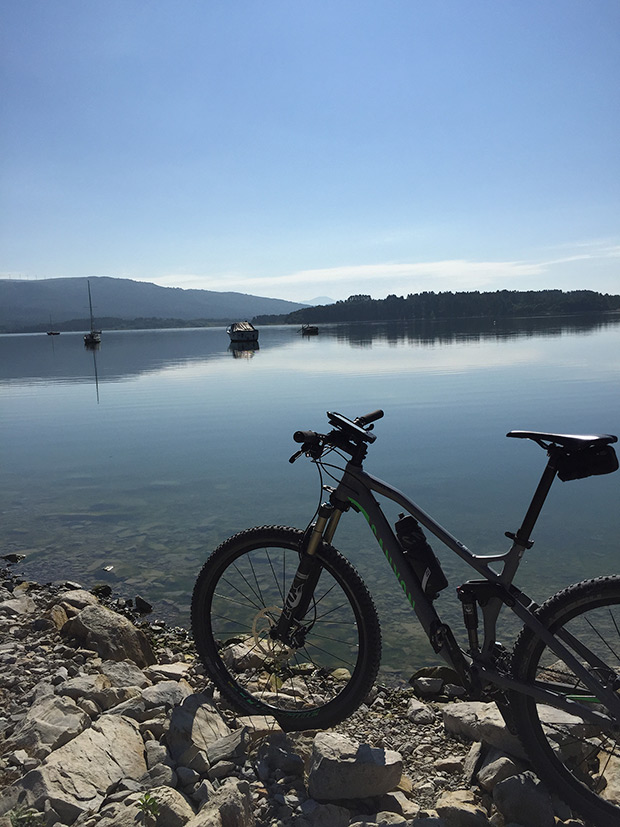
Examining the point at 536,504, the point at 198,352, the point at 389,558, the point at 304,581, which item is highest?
the point at 198,352

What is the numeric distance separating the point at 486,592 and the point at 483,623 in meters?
0.58

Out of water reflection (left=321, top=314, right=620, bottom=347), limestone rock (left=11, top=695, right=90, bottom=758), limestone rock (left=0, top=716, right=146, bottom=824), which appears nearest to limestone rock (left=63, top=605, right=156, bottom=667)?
limestone rock (left=11, top=695, right=90, bottom=758)

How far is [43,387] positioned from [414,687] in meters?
32.5

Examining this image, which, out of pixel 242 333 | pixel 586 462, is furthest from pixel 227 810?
pixel 242 333

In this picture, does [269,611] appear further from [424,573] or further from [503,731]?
[503,731]

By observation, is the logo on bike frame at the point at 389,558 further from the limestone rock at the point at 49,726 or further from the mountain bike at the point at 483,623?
the limestone rock at the point at 49,726

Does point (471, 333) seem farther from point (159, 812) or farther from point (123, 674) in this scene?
point (159, 812)

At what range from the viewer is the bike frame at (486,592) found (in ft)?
10.2

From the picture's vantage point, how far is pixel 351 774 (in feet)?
10.6

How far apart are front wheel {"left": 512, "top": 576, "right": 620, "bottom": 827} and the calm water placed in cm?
249

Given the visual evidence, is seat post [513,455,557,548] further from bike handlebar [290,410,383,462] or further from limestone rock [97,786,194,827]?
limestone rock [97,786,194,827]

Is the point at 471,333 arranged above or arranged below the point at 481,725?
above

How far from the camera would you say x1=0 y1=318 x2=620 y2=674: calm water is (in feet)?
26.4

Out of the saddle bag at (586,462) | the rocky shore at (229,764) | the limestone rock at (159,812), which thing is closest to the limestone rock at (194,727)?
the rocky shore at (229,764)
